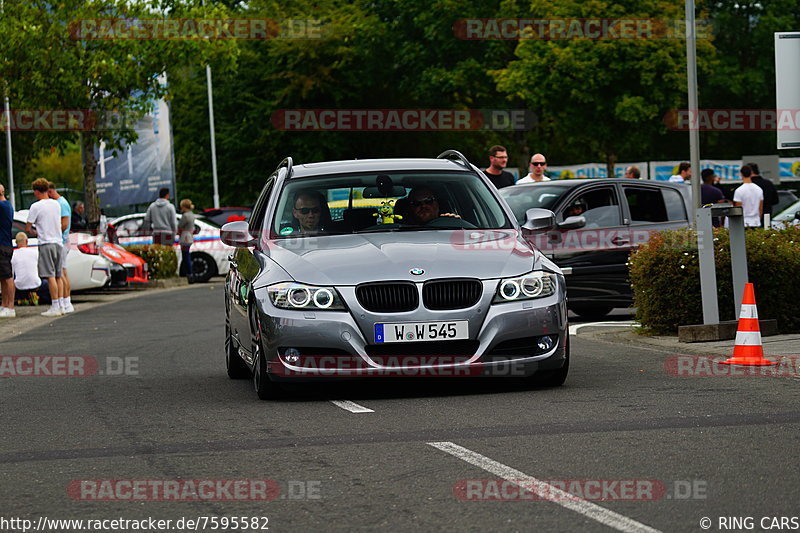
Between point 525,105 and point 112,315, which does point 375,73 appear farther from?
point 112,315

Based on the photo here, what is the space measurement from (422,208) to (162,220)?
23.0 m

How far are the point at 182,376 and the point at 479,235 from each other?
10.7 feet

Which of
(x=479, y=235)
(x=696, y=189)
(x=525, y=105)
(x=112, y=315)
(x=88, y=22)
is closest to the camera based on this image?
(x=479, y=235)

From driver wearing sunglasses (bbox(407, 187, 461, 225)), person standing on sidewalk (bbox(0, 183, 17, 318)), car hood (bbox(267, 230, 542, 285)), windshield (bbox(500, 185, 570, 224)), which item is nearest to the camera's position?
car hood (bbox(267, 230, 542, 285))

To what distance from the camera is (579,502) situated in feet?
20.1

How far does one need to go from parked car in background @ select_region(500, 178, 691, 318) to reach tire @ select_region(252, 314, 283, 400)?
709cm

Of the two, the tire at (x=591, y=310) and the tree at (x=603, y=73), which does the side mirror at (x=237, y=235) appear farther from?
the tree at (x=603, y=73)

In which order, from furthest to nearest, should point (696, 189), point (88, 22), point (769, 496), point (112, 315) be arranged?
point (88, 22) < point (112, 315) < point (696, 189) < point (769, 496)

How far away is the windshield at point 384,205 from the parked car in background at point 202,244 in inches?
905

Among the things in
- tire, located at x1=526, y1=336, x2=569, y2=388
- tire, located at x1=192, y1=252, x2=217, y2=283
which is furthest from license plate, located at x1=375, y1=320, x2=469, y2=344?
tire, located at x1=192, y1=252, x2=217, y2=283

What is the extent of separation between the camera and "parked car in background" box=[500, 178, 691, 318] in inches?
666

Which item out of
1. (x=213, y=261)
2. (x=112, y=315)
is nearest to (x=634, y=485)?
(x=112, y=315)

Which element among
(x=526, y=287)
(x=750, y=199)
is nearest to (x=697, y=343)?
(x=526, y=287)

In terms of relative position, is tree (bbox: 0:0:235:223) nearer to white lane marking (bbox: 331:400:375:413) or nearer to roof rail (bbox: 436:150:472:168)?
roof rail (bbox: 436:150:472:168)
